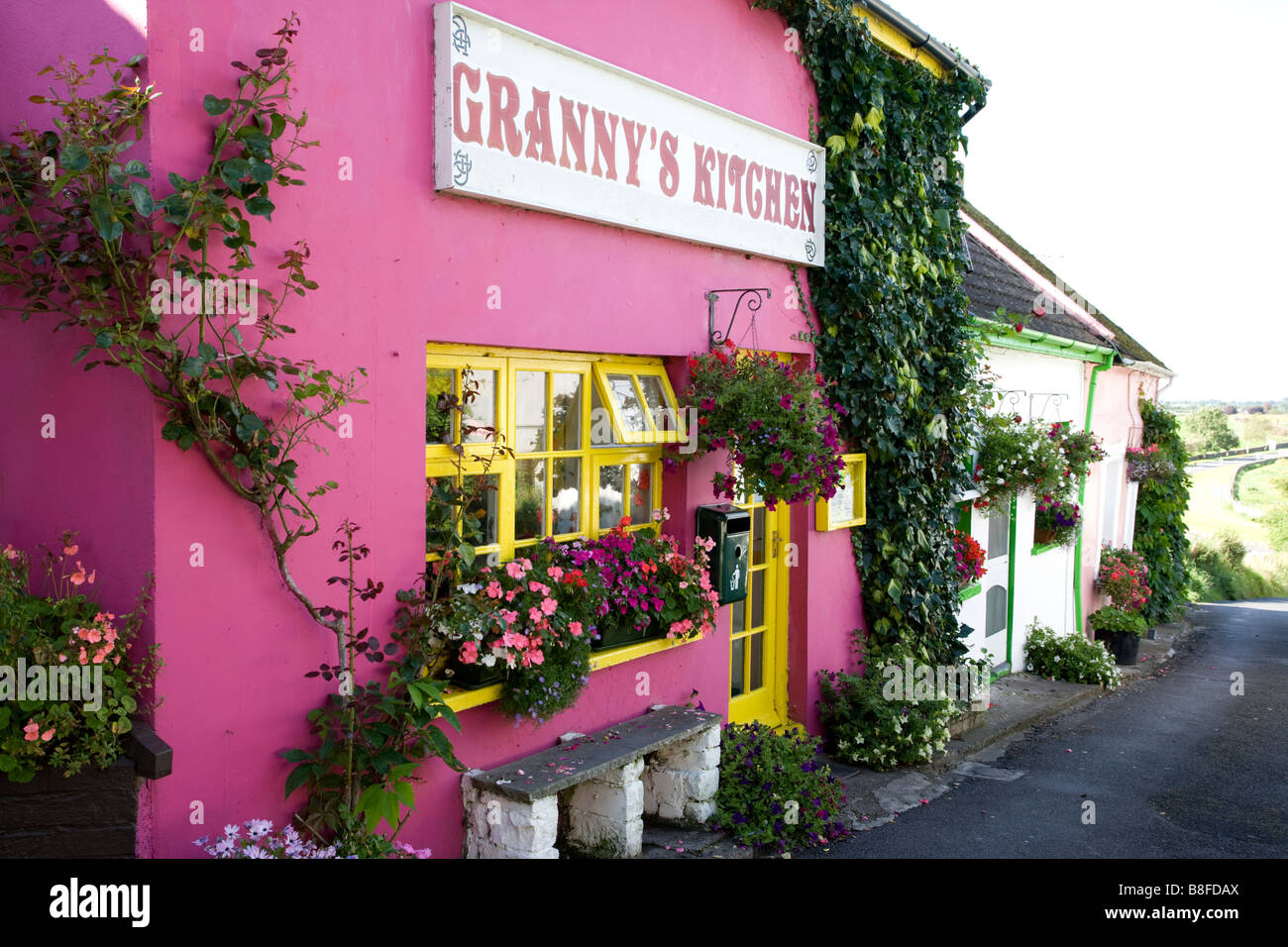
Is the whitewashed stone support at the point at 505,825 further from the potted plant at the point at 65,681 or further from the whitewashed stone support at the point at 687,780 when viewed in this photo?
the potted plant at the point at 65,681

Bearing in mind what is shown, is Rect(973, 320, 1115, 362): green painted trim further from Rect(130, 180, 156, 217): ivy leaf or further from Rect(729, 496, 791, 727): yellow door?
Rect(130, 180, 156, 217): ivy leaf

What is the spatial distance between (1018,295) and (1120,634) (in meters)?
4.34

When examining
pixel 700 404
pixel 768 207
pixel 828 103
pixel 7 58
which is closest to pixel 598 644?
pixel 700 404

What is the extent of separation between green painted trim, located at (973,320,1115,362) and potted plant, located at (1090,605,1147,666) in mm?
3254

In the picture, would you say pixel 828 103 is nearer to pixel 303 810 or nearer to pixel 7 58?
pixel 7 58

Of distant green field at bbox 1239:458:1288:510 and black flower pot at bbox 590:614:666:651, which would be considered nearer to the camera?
black flower pot at bbox 590:614:666:651

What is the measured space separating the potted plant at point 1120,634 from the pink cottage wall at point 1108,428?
583 mm

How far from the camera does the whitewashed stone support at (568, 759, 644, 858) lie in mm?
5129

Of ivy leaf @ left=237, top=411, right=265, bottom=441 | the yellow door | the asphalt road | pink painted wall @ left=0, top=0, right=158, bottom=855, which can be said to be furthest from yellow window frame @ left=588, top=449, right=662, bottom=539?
pink painted wall @ left=0, top=0, right=158, bottom=855

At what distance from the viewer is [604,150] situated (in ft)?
17.7

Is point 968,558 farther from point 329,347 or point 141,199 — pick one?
point 141,199

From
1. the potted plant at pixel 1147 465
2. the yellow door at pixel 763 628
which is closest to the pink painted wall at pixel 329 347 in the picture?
the yellow door at pixel 763 628

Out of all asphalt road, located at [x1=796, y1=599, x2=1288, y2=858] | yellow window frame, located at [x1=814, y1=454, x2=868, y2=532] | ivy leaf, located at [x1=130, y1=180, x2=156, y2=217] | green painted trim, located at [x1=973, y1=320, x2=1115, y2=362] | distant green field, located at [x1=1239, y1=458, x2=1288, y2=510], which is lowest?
asphalt road, located at [x1=796, y1=599, x2=1288, y2=858]
